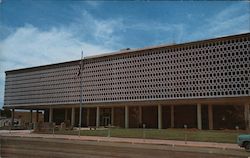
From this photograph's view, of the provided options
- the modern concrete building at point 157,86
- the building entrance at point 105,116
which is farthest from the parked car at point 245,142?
the building entrance at point 105,116

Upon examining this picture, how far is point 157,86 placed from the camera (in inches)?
2393

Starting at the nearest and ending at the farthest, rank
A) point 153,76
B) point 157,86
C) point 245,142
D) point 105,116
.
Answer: point 245,142 < point 157,86 < point 153,76 < point 105,116

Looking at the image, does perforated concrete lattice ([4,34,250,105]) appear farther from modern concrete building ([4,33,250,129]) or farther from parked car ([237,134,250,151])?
parked car ([237,134,250,151])

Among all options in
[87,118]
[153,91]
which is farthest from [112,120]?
[153,91]

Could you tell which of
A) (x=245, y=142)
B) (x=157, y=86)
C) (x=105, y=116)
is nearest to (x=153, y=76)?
(x=157, y=86)

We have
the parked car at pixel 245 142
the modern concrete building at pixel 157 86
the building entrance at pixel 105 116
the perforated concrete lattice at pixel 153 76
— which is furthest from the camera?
the building entrance at pixel 105 116

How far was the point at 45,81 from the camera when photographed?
80312 mm

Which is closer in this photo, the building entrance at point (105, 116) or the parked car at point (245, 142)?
the parked car at point (245, 142)

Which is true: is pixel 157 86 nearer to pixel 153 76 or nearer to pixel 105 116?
pixel 153 76

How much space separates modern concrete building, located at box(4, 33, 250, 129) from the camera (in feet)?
174

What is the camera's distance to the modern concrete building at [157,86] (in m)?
53.1

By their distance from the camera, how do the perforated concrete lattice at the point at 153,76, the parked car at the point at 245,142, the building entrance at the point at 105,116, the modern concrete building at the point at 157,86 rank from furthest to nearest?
the building entrance at the point at 105,116 < the modern concrete building at the point at 157,86 < the perforated concrete lattice at the point at 153,76 < the parked car at the point at 245,142

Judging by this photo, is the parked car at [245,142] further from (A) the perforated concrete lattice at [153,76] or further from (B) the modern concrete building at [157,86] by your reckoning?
(A) the perforated concrete lattice at [153,76]

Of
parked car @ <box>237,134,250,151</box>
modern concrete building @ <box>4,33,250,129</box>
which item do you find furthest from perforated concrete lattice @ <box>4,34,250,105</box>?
parked car @ <box>237,134,250,151</box>
